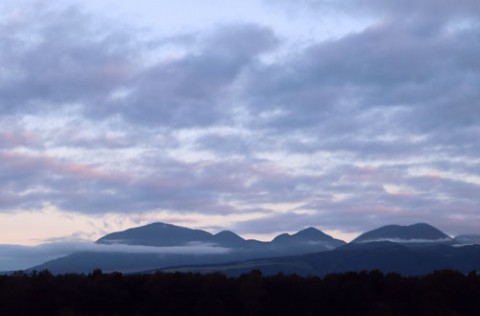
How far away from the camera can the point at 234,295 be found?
65.1 m

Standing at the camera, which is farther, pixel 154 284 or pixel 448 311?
pixel 154 284

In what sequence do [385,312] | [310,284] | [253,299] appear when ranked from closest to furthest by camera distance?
[385,312] → [253,299] → [310,284]

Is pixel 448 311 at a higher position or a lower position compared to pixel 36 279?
lower

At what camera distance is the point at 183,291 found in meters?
65.9

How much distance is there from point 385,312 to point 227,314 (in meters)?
11.3

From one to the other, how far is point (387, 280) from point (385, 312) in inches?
441

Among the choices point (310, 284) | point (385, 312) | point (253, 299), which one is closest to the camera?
point (385, 312)

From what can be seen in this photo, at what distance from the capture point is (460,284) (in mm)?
68062

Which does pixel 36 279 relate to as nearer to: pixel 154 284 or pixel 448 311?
pixel 154 284

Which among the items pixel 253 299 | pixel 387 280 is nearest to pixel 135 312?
pixel 253 299

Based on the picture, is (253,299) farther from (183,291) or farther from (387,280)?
(387,280)

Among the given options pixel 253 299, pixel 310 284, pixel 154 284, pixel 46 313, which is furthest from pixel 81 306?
pixel 310 284

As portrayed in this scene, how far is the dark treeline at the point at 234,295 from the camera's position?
62.1 meters

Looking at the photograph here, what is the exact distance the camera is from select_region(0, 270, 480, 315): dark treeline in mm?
62125
